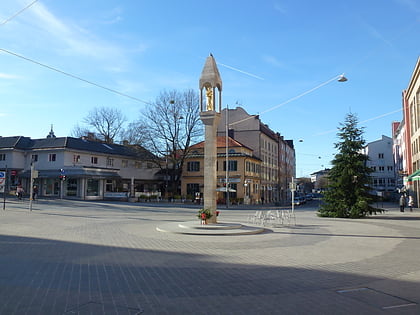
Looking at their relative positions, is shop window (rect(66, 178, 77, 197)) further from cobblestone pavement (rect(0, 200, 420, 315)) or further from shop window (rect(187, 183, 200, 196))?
cobblestone pavement (rect(0, 200, 420, 315))

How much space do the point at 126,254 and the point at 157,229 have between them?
21.3 feet

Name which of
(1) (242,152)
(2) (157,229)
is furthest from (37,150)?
(2) (157,229)

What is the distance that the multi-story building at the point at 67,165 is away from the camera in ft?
152

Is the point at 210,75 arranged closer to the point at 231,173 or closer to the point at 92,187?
the point at 92,187

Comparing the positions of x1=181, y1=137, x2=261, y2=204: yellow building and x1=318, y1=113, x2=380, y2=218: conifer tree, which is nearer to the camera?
x1=318, y1=113, x2=380, y2=218: conifer tree

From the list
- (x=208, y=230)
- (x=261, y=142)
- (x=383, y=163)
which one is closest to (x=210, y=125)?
(x=208, y=230)

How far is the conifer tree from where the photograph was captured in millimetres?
27125

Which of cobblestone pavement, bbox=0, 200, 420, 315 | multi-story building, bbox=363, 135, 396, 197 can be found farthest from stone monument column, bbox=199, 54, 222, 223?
multi-story building, bbox=363, 135, 396, 197

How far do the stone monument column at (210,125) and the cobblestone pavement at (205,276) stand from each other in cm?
472

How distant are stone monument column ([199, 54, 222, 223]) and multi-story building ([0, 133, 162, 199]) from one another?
30.2 m

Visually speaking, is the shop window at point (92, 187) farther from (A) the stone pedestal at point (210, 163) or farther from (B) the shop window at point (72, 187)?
(A) the stone pedestal at point (210, 163)

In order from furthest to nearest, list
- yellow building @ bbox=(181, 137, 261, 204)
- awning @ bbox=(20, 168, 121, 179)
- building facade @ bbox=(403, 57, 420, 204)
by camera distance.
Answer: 1. yellow building @ bbox=(181, 137, 261, 204)
2. awning @ bbox=(20, 168, 121, 179)
3. building facade @ bbox=(403, 57, 420, 204)

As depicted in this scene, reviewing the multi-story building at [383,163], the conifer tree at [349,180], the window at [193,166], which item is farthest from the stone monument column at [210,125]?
the multi-story building at [383,163]

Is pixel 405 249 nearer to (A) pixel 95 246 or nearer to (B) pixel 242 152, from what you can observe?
(A) pixel 95 246
